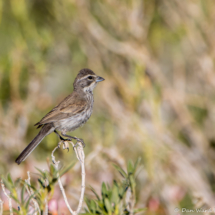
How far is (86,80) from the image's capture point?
5141 millimetres

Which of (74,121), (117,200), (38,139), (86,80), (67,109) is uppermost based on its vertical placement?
(86,80)

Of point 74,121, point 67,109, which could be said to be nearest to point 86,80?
point 67,109

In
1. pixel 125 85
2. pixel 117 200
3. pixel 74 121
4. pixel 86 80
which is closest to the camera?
pixel 117 200

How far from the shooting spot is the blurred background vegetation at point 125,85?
15.9ft

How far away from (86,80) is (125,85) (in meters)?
0.67

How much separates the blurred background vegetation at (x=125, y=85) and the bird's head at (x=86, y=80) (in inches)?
19.3

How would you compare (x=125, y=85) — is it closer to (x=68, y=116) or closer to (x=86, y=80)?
(x=86, y=80)

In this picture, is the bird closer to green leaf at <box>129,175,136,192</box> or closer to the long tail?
the long tail

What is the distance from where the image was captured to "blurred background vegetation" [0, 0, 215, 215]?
484 centimetres

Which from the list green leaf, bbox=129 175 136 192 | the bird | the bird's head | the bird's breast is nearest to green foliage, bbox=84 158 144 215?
green leaf, bbox=129 175 136 192

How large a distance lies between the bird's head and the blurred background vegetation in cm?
49

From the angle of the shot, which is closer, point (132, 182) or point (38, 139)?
point (132, 182)

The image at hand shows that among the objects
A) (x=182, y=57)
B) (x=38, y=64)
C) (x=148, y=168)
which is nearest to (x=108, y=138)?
(x=148, y=168)

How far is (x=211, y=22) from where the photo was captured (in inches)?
218
